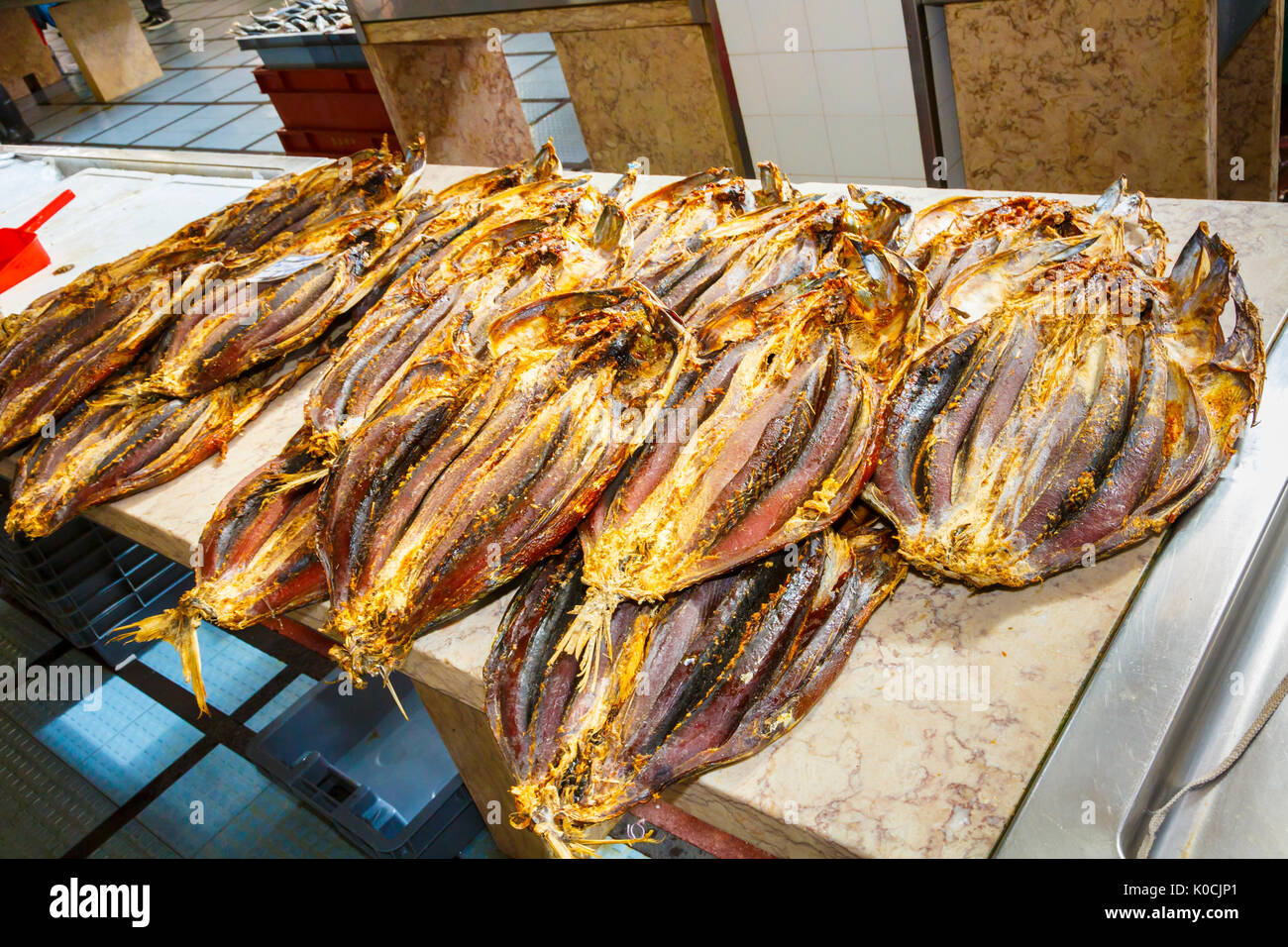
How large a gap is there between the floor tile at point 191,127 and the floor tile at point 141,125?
18 centimetres

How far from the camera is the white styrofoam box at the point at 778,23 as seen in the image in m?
4.05

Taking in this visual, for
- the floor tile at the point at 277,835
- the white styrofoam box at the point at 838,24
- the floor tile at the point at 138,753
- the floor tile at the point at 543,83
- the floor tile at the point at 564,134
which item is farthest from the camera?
the floor tile at the point at 543,83

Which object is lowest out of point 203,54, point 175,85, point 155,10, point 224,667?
point 224,667

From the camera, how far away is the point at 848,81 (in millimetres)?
4156

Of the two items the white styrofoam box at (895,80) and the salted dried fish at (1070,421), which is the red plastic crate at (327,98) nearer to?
the white styrofoam box at (895,80)

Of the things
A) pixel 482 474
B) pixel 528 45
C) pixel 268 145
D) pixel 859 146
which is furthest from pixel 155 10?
pixel 482 474

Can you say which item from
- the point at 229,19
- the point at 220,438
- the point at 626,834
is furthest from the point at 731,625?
the point at 229,19

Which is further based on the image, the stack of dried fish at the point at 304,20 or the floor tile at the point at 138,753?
the stack of dried fish at the point at 304,20

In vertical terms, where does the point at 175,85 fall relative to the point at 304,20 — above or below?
below

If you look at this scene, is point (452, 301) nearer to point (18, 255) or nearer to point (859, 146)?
point (859, 146)

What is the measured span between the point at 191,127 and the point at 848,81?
8.16 m

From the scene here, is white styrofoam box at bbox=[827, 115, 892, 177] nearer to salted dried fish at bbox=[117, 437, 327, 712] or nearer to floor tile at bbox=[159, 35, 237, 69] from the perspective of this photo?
salted dried fish at bbox=[117, 437, 327, 712]

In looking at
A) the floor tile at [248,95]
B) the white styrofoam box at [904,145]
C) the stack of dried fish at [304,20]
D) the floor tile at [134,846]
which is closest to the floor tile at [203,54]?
the floor tile at [248,95]

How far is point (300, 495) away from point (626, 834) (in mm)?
1088
